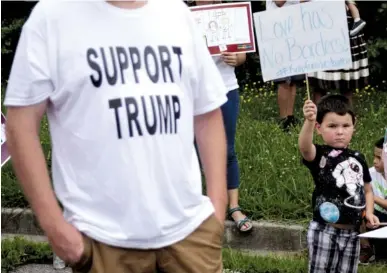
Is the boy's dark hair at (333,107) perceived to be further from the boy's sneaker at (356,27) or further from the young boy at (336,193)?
the boy's sneaker at (356,27)

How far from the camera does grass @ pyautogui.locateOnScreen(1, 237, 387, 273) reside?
15.5 ft

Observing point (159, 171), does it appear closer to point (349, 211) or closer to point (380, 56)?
point (349, 211)

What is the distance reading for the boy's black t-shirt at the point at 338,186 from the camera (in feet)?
12.5

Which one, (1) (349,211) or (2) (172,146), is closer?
(2) (172,146)

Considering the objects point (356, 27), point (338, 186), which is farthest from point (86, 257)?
point (356, 27)

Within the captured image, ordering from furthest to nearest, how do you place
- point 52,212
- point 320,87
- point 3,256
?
1. point 320,87
2. point 3,256
3. point 52,212

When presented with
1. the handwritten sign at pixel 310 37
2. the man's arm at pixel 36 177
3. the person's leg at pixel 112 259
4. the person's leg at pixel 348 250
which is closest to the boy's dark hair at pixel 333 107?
the handwritten sign at pixel 310 37

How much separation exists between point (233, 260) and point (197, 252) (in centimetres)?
257

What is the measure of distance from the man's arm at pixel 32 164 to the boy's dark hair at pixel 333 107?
204 centimetres

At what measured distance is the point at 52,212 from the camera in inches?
83.9

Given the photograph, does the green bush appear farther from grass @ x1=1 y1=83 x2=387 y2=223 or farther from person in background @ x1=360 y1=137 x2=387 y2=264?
person in background @ x1=360 y1=137 x2=387 y2=264

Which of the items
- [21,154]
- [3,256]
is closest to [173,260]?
[21,154]

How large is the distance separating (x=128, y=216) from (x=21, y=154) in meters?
0.32

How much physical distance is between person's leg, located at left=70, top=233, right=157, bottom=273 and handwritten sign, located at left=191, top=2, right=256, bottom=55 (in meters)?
2.98
